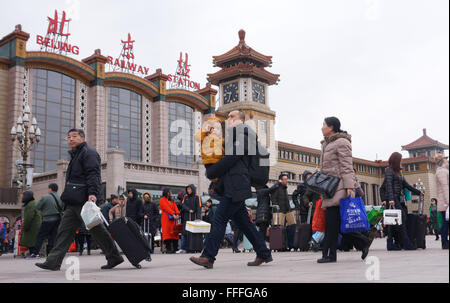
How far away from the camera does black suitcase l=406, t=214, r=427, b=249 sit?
29.8 ft

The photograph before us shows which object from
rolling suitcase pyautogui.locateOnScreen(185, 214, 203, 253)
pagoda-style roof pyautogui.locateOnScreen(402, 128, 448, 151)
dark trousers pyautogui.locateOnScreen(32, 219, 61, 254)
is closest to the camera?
dark trousers pyautogui.locateOnScreen(32, 219, 61, 254)

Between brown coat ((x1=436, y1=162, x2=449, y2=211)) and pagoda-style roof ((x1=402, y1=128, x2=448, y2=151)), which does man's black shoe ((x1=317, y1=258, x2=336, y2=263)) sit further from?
pagoda-style roof ((x1=402, y1=128, x2=448, y2=151))

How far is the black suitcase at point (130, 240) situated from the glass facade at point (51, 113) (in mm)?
32358

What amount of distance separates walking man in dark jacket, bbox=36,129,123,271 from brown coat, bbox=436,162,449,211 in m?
4.73

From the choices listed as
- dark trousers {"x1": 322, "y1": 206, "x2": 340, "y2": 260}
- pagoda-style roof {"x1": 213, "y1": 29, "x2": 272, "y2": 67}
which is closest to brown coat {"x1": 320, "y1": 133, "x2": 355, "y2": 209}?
dark trousers {"x1": 322, "y1": 206, "x2": 340, "y2": 260}

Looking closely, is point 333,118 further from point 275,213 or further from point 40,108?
point 40,108

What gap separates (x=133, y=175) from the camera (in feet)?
102

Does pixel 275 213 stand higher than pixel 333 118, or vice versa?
pixel 333 118

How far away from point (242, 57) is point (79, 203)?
48.7 meters

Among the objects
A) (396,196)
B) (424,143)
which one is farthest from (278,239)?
(424,143)

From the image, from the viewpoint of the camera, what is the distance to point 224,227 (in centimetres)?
537
